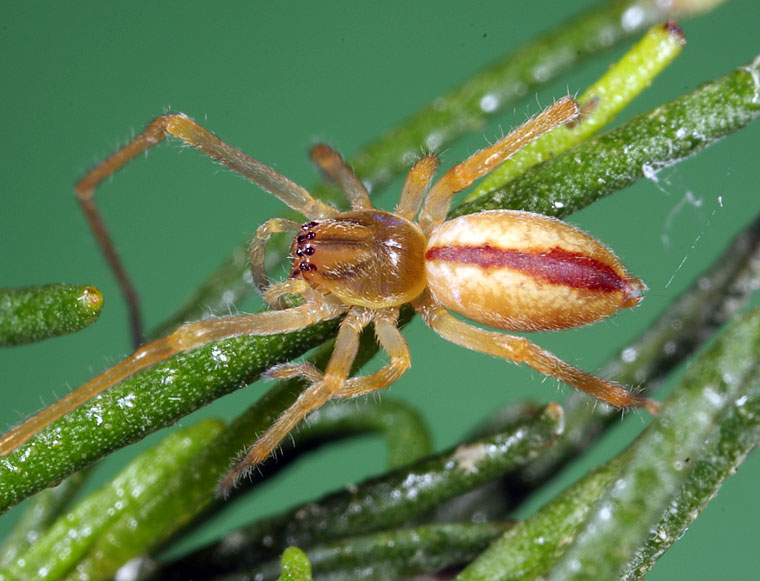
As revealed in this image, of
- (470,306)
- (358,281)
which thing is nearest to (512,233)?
(470,306)

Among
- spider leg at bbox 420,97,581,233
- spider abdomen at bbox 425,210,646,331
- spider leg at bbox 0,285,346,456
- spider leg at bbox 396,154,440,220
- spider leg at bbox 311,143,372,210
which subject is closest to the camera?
spider leg at bbox 0,285,346,456

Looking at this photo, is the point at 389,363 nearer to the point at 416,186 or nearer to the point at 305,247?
the point at 305,247

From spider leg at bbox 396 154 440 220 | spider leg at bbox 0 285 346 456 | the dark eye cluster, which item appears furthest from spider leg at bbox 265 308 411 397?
spider leg at bbox 396 154 440 220

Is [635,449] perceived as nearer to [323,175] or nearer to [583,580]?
[583,580]

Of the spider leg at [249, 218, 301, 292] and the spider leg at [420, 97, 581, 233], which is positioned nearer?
the spider leg at [249, 218, 301, 292]

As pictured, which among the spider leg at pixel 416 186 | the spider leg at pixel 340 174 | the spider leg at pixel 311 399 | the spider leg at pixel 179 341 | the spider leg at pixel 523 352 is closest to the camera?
the spider leg at pixel 179 341

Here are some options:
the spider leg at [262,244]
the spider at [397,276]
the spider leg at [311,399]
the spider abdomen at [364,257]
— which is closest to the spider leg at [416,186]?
the spider at [397,276]

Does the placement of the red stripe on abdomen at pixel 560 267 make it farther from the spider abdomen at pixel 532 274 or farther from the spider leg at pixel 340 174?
the spider leg at pixel 340 174

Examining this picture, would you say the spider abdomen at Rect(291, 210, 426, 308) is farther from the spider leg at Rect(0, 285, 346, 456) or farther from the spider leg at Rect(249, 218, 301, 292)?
the spider leg at Rect(0, 285, 346, 456)
